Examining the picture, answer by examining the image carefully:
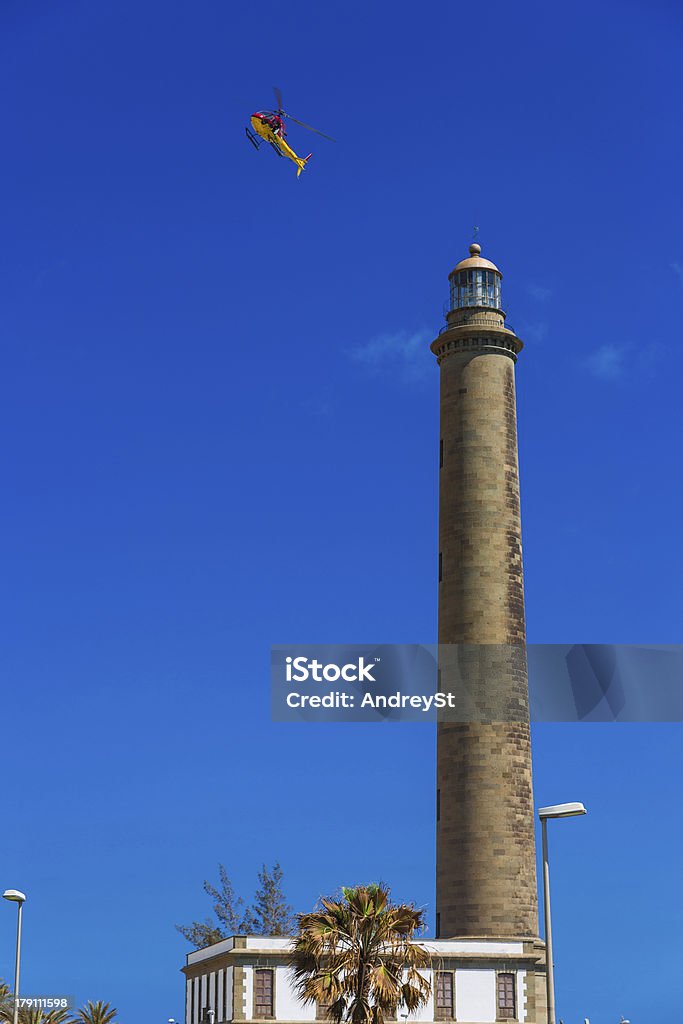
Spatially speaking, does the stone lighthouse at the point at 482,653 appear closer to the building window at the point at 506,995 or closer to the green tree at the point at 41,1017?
the building window at the point at 506,995

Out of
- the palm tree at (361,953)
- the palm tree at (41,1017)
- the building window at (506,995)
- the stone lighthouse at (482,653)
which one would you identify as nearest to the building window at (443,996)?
the building window at (506,995)

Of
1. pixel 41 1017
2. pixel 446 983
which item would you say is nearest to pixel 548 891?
pixel 446 983

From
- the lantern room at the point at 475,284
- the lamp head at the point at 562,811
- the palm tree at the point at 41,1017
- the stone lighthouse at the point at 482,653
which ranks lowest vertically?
the palm tree at the point at 41,1017

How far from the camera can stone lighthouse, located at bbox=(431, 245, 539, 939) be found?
67625mm

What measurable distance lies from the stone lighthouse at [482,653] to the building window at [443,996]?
9.00 feet

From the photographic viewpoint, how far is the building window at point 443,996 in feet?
213

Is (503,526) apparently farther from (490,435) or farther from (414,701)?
(414,701)

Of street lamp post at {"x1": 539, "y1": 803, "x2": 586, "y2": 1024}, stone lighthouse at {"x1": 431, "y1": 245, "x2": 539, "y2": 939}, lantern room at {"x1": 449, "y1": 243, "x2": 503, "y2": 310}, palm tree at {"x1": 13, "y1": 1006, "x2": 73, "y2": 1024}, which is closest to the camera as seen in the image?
street lamp post at {"x1": 539, "y1": 803, "x2": 586, "y2": 1024}

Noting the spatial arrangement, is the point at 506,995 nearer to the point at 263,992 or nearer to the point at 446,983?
the point at 446,983

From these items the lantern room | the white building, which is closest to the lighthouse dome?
the lantern room

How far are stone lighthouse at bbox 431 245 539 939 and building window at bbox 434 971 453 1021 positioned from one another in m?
2.74

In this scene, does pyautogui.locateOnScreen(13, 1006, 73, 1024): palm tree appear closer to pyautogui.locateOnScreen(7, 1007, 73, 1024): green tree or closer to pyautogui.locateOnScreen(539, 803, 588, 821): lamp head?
pyautogui.locateOnScreen(7, 1007, 73, 1024): green tree

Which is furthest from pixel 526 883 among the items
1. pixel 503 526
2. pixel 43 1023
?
pixel 43 1023

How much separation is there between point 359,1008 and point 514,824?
22.3 metres
